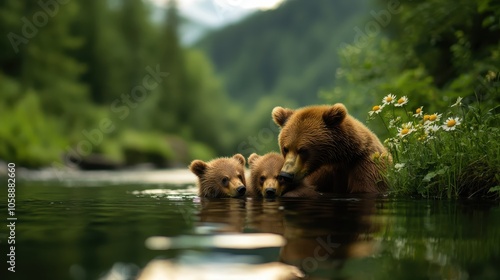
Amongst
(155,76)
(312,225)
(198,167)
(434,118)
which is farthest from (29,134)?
(155,76)

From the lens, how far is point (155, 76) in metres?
50.5

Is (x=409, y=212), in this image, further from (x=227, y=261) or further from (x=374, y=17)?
(x=374, y=17)

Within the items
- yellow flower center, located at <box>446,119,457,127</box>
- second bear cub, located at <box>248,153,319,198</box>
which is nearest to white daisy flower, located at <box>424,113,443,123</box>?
yellow flower center, located at <box>446,119,457,127</box>

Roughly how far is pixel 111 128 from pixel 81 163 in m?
7.01

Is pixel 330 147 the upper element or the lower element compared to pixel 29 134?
lower

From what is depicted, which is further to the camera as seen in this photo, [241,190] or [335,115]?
[241,190]

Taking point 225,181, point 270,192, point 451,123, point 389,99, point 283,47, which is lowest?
point 270,192

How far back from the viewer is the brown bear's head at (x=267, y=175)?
21.8ft

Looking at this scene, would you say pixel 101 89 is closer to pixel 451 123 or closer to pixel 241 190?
pixel 241 190

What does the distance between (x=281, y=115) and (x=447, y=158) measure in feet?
6.36

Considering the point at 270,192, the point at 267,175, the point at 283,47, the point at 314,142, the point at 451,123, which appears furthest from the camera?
the point at 283,47

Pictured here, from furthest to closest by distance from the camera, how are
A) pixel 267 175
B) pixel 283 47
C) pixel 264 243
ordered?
1. pixel 283 47
2. pixel 267 175
3. pixel 264 243

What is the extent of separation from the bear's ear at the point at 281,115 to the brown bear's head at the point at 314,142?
13.9 inches

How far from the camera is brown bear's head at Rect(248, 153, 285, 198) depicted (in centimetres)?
665
